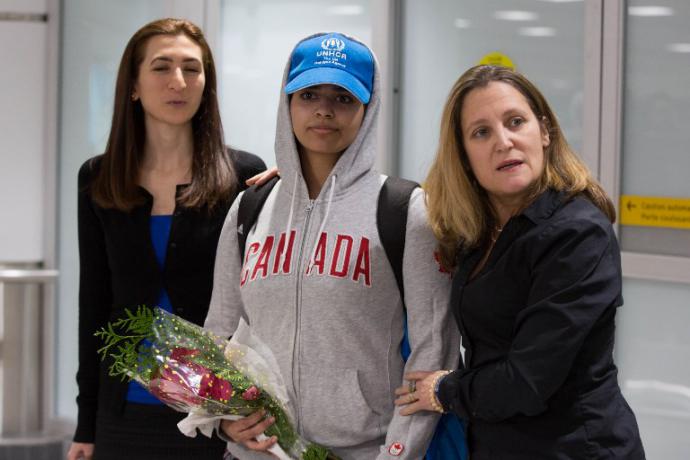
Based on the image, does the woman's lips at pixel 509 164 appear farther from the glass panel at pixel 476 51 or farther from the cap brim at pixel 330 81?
the glass panel at pixel 476 51

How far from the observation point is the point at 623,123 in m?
4.12

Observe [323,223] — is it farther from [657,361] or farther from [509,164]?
[657,361]

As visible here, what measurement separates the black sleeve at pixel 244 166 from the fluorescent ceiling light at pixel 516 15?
155cm

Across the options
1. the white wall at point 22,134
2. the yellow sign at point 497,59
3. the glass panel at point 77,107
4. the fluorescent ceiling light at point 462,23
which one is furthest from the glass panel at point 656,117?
the white wall at point 22,134

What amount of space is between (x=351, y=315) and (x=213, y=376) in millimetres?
364

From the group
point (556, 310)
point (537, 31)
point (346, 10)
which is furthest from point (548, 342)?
point (346, 10)

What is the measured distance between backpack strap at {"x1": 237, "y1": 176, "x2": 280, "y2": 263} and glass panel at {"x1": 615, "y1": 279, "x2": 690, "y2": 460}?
1.88m

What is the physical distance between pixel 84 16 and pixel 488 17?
2.79m

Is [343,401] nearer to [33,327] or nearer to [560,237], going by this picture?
[560,237]

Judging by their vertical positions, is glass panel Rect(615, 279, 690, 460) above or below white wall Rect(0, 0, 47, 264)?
below

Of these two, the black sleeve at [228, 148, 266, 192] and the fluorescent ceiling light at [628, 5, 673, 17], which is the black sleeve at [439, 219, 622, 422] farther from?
the fluorescent ceiling light at [628, 5, 673, 17]

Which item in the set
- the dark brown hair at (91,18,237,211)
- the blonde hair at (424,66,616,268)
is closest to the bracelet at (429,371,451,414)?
the blonde hair at (424,66,616,268)

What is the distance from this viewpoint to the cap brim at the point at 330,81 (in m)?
2.58

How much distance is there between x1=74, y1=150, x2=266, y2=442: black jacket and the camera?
3.19 m
